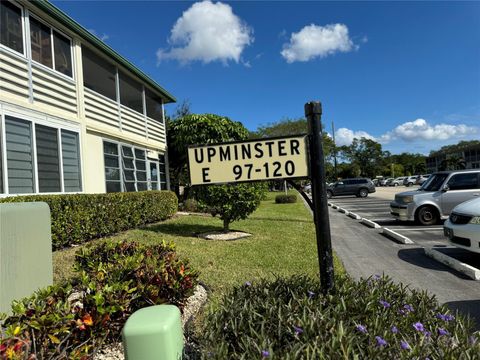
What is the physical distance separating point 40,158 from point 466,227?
9.14 metres

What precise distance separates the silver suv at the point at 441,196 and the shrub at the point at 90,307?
388 inches

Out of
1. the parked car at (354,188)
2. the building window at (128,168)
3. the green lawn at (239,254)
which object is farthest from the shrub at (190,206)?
the parked car at (354,188)

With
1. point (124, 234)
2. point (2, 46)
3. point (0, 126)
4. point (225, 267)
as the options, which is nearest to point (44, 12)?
point (2, 46)

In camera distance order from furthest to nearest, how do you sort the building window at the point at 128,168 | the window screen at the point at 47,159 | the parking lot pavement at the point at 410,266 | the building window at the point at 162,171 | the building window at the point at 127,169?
1. the building window at the point at 162,171
2. the building window at the point at 128,168
3. the building window at the point at 127,169
4. the window screen at the point at 47,159
5. the parking lot pavement at the point at 410,266

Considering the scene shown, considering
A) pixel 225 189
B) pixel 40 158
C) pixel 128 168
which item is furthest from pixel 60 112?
pixel 225 189

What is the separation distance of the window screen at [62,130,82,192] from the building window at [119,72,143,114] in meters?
4.65

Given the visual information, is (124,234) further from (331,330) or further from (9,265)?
(331,330)

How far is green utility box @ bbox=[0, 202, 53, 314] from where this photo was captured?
3.01 m

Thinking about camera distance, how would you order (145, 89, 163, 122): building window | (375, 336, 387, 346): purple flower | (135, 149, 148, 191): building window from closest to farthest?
1. (375, 336, 387, 346): purple flower
2. (135, 149, 148, 191): building window
3. (145, 89, 163, 122): building window

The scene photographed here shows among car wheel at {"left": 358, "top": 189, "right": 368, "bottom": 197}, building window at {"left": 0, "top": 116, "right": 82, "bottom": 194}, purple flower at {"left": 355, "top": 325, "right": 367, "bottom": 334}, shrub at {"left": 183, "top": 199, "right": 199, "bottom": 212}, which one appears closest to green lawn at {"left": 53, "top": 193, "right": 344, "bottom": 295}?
building window at {"left": 0, "top": 116, "right": 82, "bottom": 194}

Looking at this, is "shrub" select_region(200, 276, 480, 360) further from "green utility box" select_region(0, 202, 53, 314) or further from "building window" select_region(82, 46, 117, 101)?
"building window" select_region(82, 46, 117, 101)

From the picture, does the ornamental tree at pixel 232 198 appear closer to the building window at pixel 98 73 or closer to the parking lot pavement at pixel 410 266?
the parking lot pavement at pixel 410 266

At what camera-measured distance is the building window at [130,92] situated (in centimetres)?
1411

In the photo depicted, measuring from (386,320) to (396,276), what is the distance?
12.6ft
